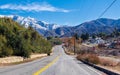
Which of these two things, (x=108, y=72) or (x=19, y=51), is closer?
(x=108, y=72)

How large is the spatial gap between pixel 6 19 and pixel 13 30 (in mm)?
4058

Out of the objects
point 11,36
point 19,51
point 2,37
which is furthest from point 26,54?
point 2,37

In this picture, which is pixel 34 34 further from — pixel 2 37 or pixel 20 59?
pixel 2 37

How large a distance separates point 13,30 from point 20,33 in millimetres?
1408

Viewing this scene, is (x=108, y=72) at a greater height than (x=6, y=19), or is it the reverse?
(x=6, y=19)

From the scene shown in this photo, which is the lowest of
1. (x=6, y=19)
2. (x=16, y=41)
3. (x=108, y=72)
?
(x=108, y=72)

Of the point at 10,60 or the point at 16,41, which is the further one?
the point at 16,41

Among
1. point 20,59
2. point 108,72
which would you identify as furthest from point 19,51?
point 108,72

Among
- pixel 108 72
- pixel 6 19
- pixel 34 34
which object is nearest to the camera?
pixel 108 72

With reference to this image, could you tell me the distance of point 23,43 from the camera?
52375 mm

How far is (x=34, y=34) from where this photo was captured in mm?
87562

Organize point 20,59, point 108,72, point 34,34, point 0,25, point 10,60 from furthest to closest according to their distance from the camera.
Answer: point 34,34 < point 20,59 < point 0,25 < point 10,60 < point 108,72

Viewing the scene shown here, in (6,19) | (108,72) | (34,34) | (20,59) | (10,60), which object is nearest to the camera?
(108,72)

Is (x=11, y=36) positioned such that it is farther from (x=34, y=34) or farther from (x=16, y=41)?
(x=34, y=34)
